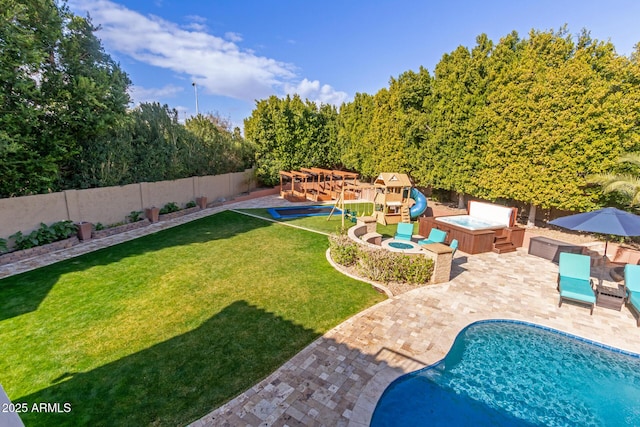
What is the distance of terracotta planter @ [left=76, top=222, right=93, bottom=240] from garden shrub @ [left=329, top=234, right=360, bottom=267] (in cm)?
1124

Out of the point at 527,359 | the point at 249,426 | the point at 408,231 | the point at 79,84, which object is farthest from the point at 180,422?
the point at 79,84

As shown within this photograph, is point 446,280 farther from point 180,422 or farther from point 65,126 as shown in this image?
point 65,126

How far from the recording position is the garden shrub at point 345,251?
10414 mm

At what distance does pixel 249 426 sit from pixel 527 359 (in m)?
6.00

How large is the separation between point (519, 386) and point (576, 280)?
5.29m

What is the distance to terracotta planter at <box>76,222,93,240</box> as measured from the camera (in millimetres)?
12877

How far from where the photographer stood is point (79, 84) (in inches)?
461

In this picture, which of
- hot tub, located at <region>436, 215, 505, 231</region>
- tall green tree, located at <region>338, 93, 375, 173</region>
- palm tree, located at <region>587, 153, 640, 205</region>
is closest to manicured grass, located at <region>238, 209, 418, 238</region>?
hot tub, located at <region>436, 215, 505, 231</region>

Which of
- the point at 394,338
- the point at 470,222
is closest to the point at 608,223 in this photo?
the point at 470,222

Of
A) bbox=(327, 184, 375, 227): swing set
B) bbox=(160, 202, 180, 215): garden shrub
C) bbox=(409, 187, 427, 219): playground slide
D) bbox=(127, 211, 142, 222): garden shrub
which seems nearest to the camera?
bbox=(127, 211, 142, 222): garden shrub

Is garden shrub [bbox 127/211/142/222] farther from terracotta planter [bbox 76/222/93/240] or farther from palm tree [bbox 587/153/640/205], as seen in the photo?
palm tree [bbox 587/153/640/205]

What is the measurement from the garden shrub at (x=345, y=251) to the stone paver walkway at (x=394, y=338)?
8.12 ft

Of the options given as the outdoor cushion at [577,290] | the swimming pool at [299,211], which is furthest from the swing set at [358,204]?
the outdoor cushion at [577,290]

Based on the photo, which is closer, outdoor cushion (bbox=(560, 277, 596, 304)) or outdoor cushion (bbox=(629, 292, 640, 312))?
outdoor cushion (bbox=(629, 292, 640, 312))
